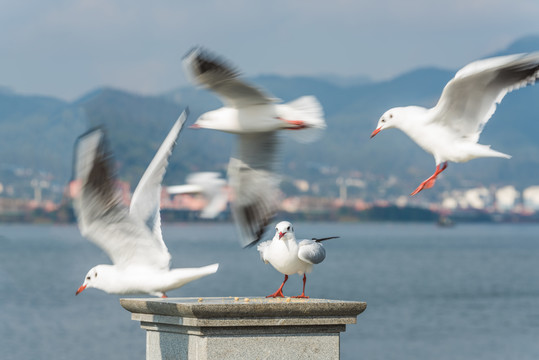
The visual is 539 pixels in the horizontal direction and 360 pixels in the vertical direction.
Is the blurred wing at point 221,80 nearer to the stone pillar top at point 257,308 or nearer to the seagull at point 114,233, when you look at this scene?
the seagull at point 114,233

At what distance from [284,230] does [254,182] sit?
82.2 inches

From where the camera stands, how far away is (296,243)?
8734mm

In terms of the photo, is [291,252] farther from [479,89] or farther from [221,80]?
[479,89]

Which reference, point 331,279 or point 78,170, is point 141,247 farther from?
point 331,279

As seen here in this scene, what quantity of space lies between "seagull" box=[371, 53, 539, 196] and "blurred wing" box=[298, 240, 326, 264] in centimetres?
108

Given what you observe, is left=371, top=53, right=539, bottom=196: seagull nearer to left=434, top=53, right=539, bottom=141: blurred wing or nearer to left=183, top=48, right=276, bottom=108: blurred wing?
left=434, top=53, right=539, bottom=141: blurred wing

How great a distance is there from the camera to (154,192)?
859 centimetres

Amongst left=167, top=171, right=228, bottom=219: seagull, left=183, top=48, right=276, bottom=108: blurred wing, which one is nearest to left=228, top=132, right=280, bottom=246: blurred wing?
left=183, top=48, right=276, bottom=108: blurred wing

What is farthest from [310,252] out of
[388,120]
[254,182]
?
[254,182]

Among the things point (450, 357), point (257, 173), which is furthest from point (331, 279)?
point (257, 173)

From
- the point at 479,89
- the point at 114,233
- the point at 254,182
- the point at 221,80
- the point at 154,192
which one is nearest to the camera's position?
the point at 479,89

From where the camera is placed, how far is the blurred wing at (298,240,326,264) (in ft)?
28.4

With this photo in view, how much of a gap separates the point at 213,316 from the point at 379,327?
121 feet

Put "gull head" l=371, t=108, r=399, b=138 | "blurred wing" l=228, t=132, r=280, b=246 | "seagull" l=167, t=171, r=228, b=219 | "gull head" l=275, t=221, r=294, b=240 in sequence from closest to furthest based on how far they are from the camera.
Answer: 1. "gull head" l=371, t=108, r=399, b=138
2. "gull head" l=275, t=221, r=294, b=240
3. "blurred wing" l=228, t=132, r=280, b=246
4. "seagull" l=167, t=171, r=228, b=219
